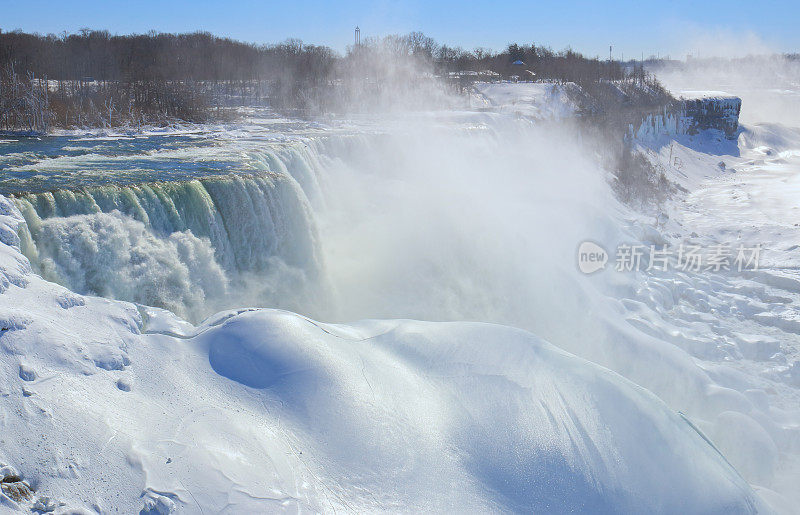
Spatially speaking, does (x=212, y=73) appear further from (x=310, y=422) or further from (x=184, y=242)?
(x=310, y=422)

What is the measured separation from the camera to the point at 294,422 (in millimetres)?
3574

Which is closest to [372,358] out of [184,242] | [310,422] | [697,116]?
[310,422]

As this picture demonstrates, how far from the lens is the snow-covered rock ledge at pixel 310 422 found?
300cm

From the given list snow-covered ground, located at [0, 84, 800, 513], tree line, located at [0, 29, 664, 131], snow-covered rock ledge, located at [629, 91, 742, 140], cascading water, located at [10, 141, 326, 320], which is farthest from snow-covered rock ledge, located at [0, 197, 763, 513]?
snow-covered rock ledge, located at [629, 91, 742, 140]

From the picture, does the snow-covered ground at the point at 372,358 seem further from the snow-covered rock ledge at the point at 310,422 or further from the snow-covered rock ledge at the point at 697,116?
the snow-covered rock ledge at the point at 697,116

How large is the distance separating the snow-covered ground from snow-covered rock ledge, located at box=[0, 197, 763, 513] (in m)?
0.02

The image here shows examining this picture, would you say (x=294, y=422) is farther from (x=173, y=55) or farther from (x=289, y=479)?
(x=173, y=55)

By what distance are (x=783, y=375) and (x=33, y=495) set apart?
9.22 metres

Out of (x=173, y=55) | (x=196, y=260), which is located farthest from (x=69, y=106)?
(x=173, y=55)

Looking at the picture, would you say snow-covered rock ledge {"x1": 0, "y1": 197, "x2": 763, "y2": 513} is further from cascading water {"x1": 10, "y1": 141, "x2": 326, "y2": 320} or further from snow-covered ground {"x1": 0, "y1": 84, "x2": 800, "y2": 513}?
cascading water {"x1": 10, "y1": 141, "x2": 326, "y2": 320}

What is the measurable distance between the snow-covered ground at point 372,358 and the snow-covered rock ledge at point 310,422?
2cm

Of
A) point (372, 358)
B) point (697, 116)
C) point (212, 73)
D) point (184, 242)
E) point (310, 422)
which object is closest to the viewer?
point (310, 422)

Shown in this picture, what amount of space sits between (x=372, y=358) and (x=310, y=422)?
0.92 m

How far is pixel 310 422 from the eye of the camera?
3578mm
